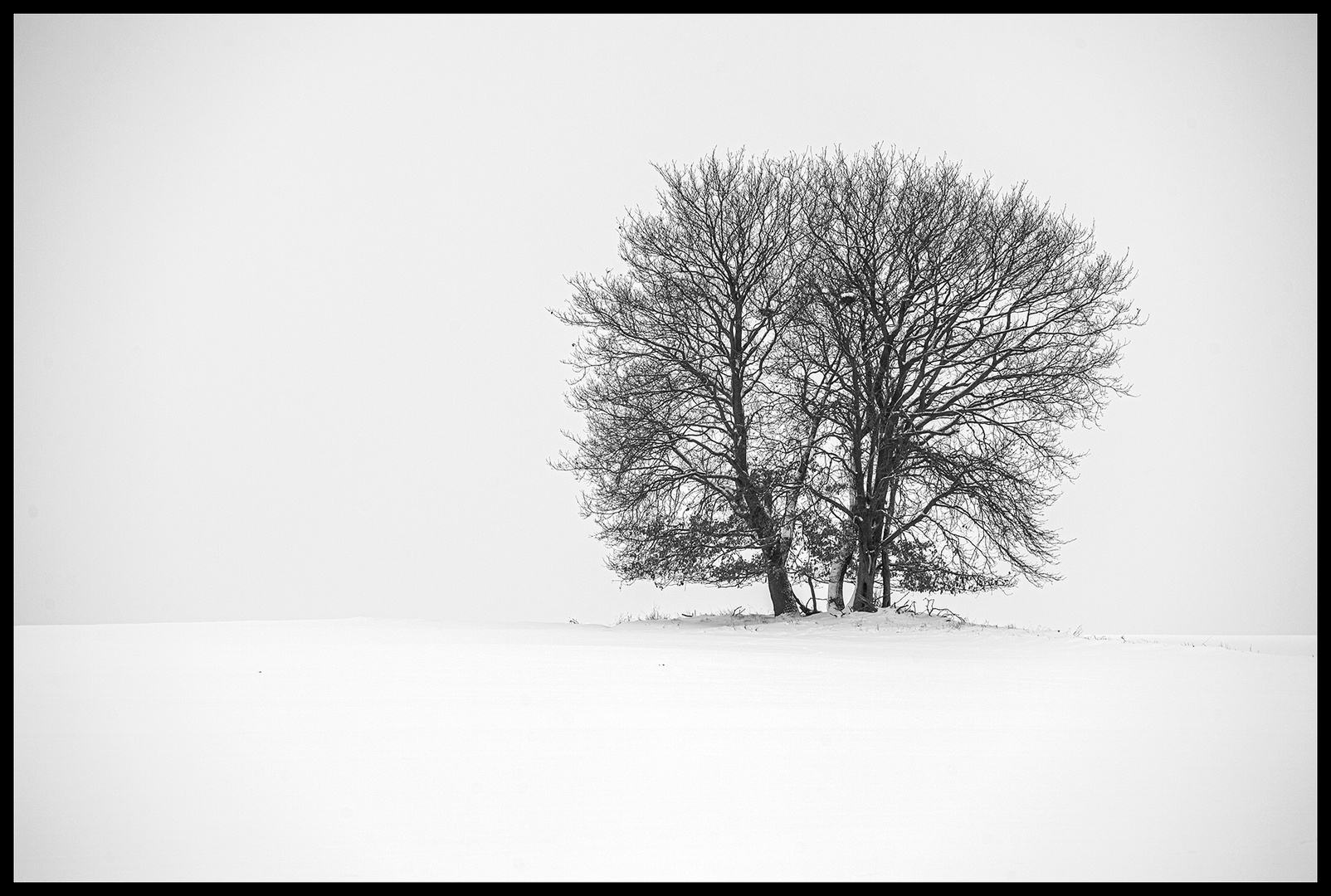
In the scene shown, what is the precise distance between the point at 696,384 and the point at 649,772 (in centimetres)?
1418

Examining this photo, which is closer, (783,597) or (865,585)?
(865,585)

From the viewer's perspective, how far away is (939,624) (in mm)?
16906

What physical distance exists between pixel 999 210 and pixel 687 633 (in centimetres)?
933

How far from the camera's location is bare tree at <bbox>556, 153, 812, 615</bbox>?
749 inches

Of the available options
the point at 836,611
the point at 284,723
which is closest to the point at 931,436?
the point at 836,611

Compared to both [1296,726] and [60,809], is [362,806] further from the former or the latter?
[1296,726]

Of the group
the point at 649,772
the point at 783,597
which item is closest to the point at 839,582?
the point at 783,597

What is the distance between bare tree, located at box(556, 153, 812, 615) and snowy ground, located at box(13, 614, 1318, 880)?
8.40 metres

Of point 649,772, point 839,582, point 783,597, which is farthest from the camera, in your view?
point 783,597

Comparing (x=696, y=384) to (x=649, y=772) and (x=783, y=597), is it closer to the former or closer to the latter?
(x=783, y=597)

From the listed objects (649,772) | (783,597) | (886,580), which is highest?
(886,580)

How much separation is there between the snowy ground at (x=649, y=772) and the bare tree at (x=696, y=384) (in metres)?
8.40

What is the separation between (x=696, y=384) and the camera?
1955 cm

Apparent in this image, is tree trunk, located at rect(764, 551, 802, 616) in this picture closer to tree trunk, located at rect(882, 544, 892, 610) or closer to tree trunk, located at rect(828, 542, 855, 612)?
tree trunk, located at rect(828, 542, 855, 612)
